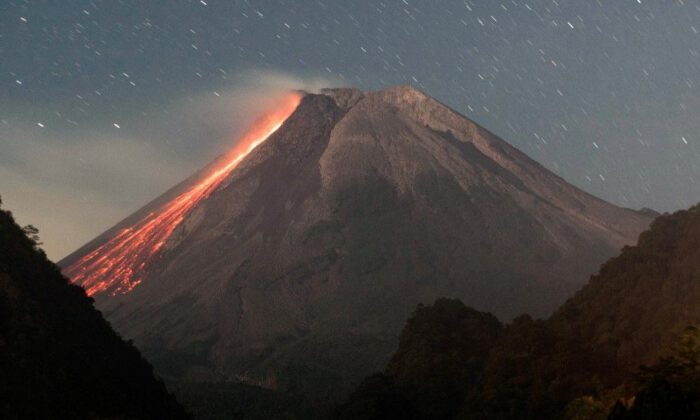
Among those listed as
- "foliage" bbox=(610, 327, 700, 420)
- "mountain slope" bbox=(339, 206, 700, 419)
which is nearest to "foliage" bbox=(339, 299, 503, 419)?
"mountain slope" bbox=(339, 206, 700, 419)

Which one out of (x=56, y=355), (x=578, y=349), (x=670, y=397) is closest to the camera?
(x=670, y=397)

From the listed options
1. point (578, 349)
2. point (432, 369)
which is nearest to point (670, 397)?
point (578, 349)

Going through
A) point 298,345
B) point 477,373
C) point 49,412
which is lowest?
point 298,345

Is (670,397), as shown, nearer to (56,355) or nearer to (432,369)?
(56,355)

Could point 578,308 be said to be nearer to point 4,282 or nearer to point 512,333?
point 512,333

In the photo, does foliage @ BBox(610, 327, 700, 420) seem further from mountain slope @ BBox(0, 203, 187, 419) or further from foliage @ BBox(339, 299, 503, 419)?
mountain slope @ BBox(0, 203, 187, 419)

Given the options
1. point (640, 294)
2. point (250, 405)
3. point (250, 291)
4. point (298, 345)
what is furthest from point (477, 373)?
point (250, 291)
